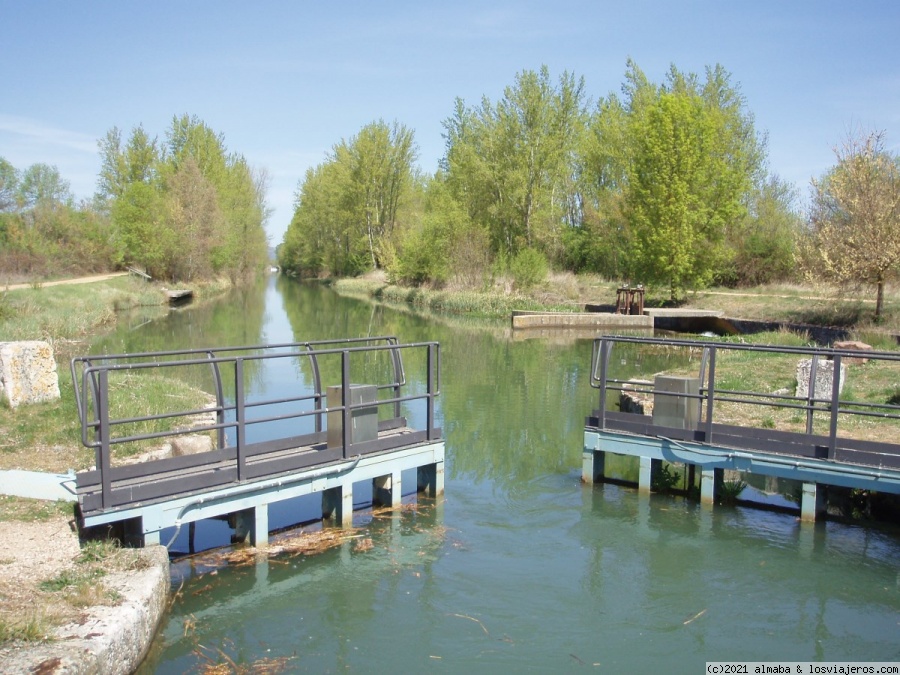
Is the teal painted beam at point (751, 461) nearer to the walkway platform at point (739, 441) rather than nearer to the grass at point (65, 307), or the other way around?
the walkway platform at point (739, 441)

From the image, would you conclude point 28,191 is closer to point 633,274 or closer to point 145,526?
point 633,274

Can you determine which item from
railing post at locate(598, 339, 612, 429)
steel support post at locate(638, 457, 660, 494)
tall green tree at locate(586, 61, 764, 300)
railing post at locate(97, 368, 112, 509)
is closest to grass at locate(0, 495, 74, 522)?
railing post at locate(97, 368, 112, 509)

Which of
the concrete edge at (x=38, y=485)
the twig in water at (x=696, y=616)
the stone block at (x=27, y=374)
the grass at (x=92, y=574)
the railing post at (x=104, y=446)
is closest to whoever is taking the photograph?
the grass at (x=92, y=574)

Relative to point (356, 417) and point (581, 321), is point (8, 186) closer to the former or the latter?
point (581, 321)

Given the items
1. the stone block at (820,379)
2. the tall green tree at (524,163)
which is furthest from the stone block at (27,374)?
the tall green tree at (524,163)

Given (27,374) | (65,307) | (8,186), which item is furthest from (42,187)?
(27,374)

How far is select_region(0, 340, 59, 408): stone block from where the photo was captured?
11570 mm

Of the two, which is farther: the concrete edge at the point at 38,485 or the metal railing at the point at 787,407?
the metal railing at the point at 787,407

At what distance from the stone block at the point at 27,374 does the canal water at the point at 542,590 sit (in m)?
4.15

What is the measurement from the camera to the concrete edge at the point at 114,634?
5.07m

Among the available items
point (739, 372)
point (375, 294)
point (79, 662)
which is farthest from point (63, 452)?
point (375, 294)

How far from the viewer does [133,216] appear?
172 ft

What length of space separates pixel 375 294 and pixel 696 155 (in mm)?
28100

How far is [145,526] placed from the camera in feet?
24.7
